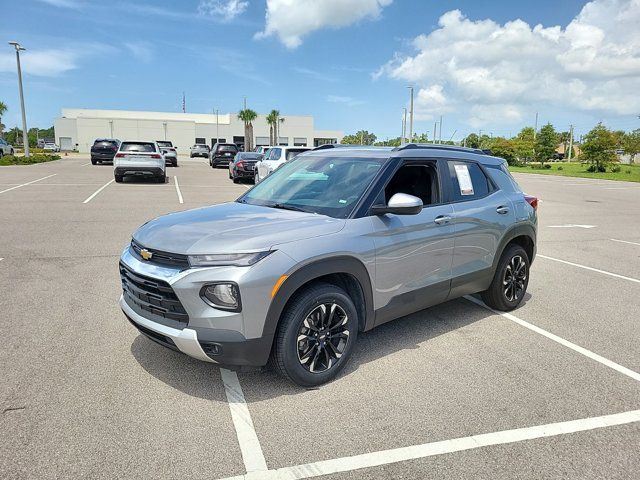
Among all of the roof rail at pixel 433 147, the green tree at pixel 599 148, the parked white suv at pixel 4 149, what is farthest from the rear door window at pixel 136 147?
the green tree at pixel 599 148

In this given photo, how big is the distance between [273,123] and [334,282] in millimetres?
86869

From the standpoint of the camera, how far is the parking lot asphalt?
8.57 ft

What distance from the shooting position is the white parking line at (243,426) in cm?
259

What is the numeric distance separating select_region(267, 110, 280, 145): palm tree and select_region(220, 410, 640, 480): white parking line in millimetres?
86771

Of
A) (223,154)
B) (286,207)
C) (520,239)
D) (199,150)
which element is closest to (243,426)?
(286,207)

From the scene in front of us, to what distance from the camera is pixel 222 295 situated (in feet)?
9.61

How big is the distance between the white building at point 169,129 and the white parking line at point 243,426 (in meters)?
84.4

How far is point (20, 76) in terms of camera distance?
1241 inches

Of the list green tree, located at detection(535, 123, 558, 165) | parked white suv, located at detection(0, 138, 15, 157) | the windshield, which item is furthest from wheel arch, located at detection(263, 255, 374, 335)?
green tree, located at detection(535, 123, 558, 165)

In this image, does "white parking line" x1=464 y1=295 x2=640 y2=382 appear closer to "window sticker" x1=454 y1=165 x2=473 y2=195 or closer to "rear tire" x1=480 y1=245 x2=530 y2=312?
"rear tire" x1=480 y1=245 x2=530 y2=312

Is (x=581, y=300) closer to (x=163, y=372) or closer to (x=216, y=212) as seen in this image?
(x=216, y=212)

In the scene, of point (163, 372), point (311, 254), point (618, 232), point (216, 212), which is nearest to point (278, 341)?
point (311, 254)

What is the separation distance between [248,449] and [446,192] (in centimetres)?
285

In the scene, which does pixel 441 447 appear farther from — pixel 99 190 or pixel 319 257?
pixel 99 190
